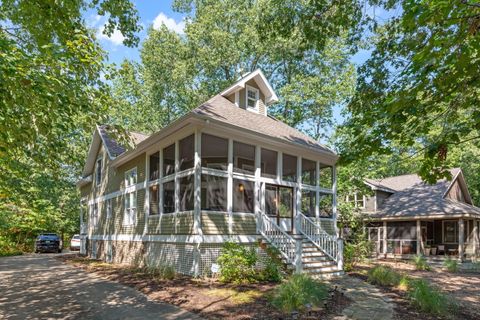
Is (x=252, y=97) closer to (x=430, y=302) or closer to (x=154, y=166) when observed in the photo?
(x=154, y=166)

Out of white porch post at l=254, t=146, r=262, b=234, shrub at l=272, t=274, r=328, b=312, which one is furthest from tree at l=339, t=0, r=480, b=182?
white porch post at l=254, t=146, r=262, b=234

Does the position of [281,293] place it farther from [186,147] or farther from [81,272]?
[81,272]

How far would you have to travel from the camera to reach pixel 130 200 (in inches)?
674

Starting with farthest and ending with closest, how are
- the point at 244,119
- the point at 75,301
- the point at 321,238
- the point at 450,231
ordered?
the point at 450,231, the point at 244,119, the point at 321,238, the point at 75,301

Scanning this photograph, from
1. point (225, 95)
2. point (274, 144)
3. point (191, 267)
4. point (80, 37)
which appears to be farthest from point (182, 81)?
point (80, 37)

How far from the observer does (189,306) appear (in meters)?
8.26

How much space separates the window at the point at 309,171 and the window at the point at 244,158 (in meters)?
2.85

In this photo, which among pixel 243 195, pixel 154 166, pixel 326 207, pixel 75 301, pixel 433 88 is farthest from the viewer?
pixel 326 207

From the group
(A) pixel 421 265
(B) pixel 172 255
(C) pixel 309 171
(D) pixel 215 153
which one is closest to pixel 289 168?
(C) pixel 309 171

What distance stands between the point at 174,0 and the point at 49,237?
2240 cm

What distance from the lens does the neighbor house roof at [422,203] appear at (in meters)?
22.4

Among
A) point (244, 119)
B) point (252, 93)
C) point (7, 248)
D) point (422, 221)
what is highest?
point (252, 93)

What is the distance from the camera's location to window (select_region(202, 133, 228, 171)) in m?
12.5

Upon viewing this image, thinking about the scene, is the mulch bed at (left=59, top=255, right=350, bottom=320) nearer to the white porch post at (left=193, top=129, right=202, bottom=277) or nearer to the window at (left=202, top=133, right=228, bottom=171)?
the white porch post at (left=193, top=129, right=202, bottom=277)
